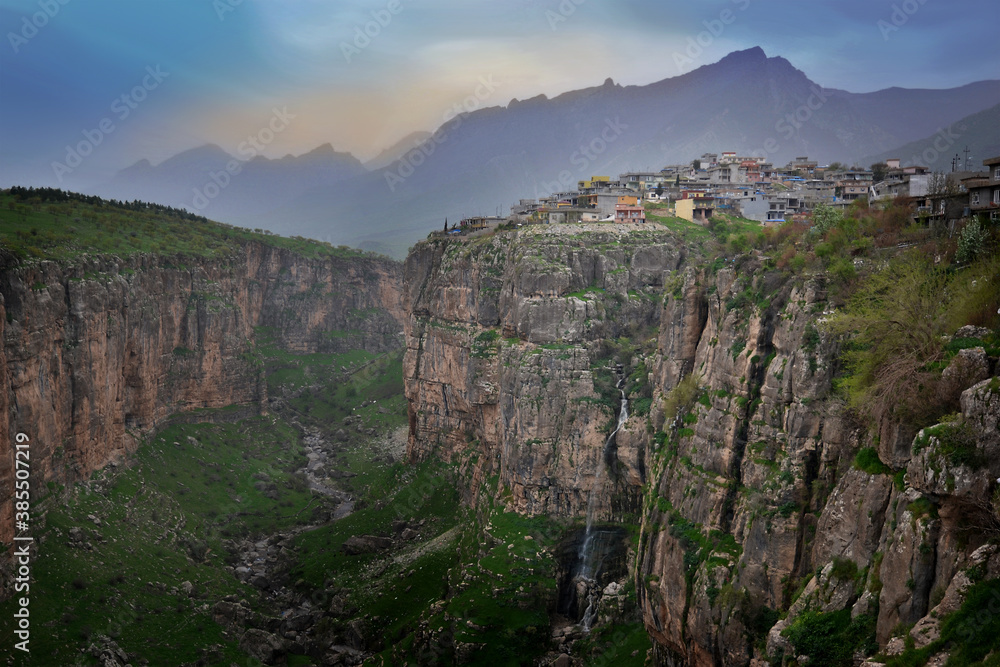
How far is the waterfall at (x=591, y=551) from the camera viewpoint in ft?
194

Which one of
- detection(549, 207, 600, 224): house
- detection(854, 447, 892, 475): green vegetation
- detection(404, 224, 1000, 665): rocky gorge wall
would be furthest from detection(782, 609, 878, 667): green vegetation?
→ detection(549, 207, 600, 224): house

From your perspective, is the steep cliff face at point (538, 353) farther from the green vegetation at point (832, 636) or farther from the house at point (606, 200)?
the green vegetation at point (832, 636)

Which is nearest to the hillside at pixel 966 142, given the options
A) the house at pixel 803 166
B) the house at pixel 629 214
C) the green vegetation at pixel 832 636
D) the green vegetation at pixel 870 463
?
the house at pixel 803 166

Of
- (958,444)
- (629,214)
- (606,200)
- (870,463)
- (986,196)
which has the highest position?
(606,200)

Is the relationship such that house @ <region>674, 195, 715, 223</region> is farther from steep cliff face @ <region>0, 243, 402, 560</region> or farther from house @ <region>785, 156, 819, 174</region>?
steep cliff face @ <region>0, 243, 402, 560</region>

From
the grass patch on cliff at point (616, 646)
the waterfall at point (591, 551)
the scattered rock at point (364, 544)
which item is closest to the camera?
the grass patch on cliff at point (616, 646)

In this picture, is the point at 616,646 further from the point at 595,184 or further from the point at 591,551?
the point at 595,184

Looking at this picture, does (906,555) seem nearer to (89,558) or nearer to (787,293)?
(787,293)

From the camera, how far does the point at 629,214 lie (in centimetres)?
8212

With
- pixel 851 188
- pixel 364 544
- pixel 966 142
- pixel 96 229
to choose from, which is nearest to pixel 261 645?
pixel 364 544

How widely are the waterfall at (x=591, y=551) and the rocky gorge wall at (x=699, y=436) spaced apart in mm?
748

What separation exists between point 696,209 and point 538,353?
2804 cm

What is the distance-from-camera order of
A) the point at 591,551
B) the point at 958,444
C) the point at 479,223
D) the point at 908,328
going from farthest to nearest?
the point at 479,223 < the point at 591,551 < the point at 908,328 < the point at 958,444

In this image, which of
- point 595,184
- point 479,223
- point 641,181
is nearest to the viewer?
point 479,223
